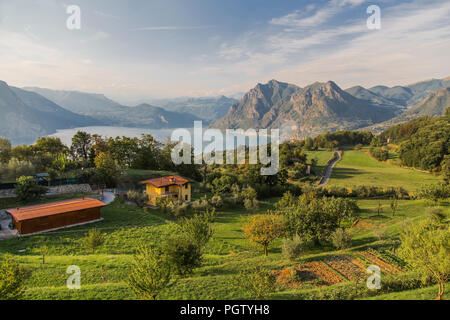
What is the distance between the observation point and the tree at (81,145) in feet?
159

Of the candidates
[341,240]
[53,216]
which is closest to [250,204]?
[341,240]

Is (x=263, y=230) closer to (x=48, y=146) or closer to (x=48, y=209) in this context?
(x=48, y=209)

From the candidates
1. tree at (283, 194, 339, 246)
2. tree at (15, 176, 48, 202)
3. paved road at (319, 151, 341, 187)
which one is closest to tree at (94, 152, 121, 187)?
tree at (15, 176, 48, 202)

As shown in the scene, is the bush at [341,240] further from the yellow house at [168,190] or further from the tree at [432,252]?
the yellow house at [168,190]

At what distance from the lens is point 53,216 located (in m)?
20.8

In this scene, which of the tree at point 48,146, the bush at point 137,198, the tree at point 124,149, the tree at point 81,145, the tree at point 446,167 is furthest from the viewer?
the tree at point 446,167

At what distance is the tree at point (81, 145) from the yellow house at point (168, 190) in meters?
24.7

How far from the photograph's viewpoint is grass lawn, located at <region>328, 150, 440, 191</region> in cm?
5172

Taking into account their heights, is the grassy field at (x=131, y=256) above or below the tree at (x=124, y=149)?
below

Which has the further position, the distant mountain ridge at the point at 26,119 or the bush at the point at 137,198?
the distant mountain ridge at the point at 26,119

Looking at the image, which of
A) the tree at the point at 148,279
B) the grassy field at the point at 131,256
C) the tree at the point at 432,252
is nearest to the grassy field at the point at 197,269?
the grassy field at the point at 131,256

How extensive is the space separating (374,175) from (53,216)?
213 ft

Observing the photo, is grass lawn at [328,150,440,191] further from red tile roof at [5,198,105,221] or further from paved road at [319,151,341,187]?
red tile roof at [5,198,105,221]
